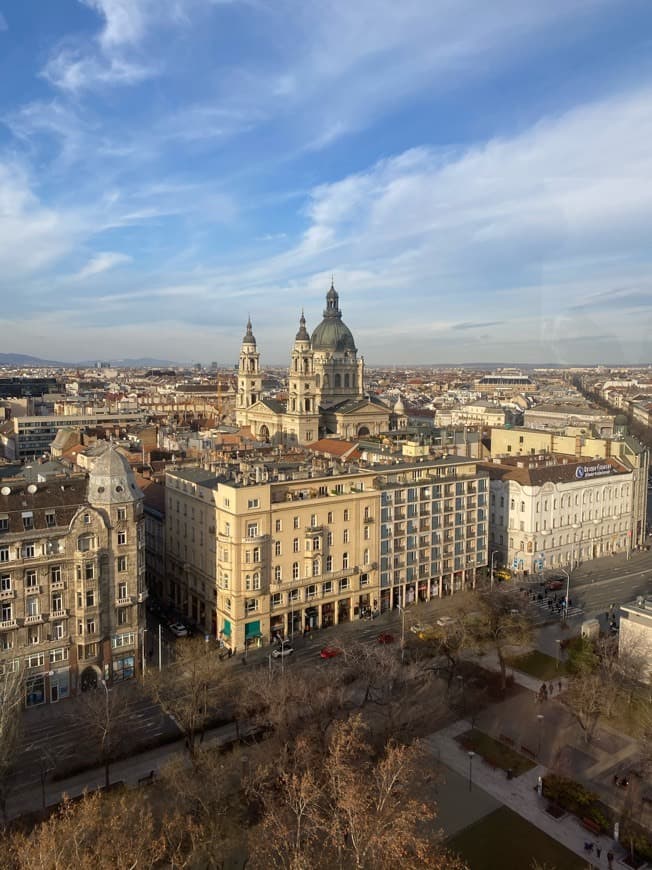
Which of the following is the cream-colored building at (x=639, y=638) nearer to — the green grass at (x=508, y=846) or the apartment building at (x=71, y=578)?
the green grass at (x=508, y=846)

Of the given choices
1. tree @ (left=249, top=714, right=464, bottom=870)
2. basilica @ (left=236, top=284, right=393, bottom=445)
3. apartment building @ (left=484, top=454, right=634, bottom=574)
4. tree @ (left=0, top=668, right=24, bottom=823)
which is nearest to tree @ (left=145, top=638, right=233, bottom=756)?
tree @ (left=249, top=714, right=464, bottom=870)

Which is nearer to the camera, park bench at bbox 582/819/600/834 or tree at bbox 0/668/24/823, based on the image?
tree at bbox 0/668/24/823

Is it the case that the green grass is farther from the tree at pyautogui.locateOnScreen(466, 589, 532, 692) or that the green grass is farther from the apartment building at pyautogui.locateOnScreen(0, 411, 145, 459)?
the apartment building at pyautogui.locateOnScreen(0, 411, 145, 459)

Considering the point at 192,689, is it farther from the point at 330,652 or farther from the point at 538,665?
the point at 538,665

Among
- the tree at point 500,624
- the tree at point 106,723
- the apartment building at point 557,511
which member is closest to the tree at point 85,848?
the tree at point 106,723

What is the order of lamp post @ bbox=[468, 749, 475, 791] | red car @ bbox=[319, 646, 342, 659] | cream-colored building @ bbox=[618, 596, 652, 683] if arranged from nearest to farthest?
lamp post @ bbox=[468, 749, 475, 791]
cream-colored building @ bbox=[618, 596, 652, 683]
red car @ bbox=[319, 646, 342, 659]

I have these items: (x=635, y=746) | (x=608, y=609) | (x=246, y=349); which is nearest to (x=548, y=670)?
(x=635, y=746)
